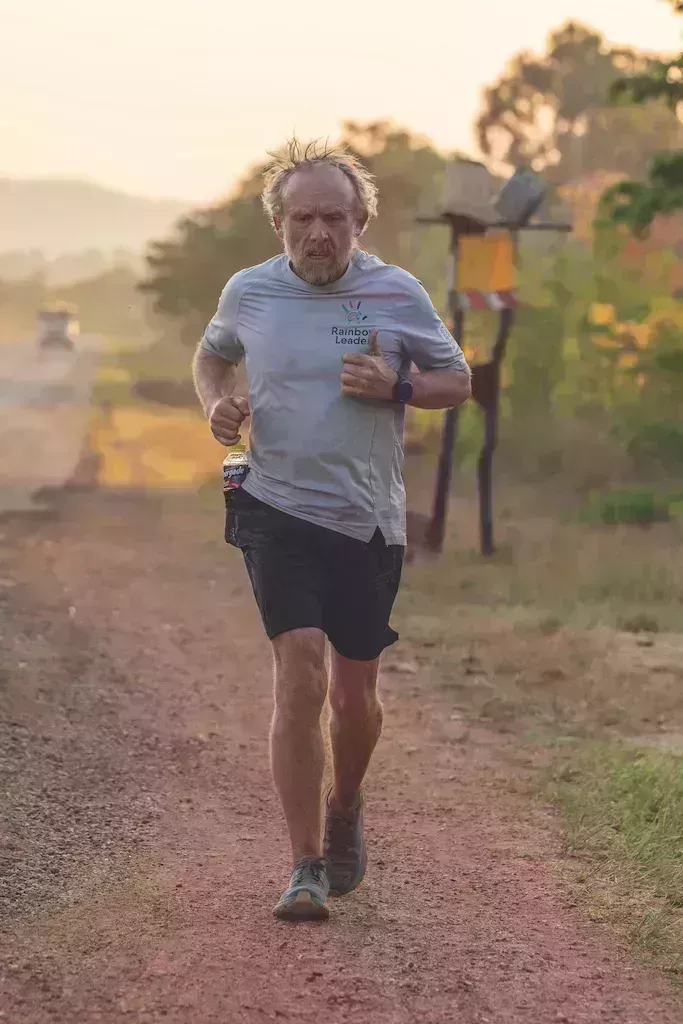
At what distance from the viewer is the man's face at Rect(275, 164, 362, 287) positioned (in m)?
4.20

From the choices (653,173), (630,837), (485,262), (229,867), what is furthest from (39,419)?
(229,867)

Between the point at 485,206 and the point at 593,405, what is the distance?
1011cm

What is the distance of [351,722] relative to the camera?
4.52m

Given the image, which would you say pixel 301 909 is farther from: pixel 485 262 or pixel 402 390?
pixel 485 262

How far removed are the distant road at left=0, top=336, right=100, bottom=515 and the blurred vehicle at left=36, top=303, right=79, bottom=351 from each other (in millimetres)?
6138

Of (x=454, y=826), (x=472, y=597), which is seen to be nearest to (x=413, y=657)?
(x=472, y=597)

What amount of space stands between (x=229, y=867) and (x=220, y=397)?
158cm

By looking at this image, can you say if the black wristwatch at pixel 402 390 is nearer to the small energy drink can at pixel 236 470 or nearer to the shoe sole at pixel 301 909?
the small energy drink can at pixel 236 470

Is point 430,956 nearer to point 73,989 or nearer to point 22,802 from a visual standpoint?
point 73,989

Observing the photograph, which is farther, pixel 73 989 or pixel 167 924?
pixel 167 924

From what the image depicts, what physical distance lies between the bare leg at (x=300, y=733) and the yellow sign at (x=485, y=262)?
9.17m

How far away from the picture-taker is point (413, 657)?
8.83 meters

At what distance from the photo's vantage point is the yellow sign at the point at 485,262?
509 inches

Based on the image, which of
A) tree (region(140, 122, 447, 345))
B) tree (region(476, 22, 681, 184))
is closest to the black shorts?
tree (region(140, 122, 447, 345))
